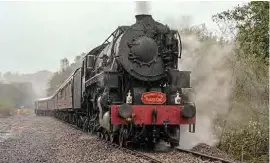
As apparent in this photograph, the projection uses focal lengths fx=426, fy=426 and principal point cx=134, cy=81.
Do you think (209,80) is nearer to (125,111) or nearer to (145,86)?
(145,86)

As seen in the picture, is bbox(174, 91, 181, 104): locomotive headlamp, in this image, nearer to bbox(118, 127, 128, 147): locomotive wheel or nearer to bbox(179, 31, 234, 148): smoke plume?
bbox(118, 127, 128, 147): locomotive wheel

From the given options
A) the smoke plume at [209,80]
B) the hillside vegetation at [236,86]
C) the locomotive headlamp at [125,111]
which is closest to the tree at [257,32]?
the hillside vegetation at [236,86]

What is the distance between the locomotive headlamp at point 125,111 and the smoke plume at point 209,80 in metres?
4.72

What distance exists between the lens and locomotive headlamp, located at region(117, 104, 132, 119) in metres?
9.99

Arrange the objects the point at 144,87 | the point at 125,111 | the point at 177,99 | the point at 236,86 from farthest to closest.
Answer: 1. the point at 236,86
2. the point at 144,87
3. the point at 177,99
4. the point at 125,111

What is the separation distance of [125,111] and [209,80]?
20.3ft

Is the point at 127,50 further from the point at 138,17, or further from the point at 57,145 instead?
the point at 57,145

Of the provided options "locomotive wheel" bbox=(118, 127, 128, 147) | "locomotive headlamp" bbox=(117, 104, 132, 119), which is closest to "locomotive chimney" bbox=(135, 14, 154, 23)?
"locomotive headlamp" bbox=(117, 104, 132, 119)

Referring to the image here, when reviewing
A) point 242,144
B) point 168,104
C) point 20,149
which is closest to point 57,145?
point 20,149

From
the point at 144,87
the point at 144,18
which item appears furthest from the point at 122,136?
the point at 144,18

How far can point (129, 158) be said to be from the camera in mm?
8992

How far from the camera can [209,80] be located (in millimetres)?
15438

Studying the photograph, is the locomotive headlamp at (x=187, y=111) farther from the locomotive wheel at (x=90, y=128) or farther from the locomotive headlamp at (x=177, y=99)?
the locomotive wheel at (x=90, y=128)

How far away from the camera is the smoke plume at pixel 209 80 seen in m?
14.9
